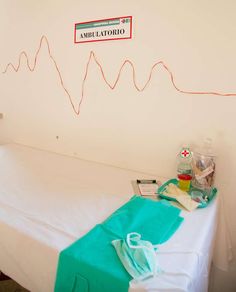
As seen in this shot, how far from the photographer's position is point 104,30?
1.37 m

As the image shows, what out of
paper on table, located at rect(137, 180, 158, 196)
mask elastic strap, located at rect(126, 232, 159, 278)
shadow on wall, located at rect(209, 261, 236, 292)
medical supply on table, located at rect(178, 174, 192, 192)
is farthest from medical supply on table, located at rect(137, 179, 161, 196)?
shadow on wall, located at rect(209, 261, 236, 292)

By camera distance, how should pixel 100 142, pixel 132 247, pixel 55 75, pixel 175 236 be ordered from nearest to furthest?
1. pixel 132 247
2. pixel 175 236
3. pixel 100 142
4. pixel 55 75

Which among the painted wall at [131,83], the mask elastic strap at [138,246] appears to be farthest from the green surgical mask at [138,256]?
the painted wall at [131,83]

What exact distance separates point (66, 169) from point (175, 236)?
81 centimetres

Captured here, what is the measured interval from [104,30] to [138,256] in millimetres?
1212

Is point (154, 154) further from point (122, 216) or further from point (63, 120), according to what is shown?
point (63, 120)

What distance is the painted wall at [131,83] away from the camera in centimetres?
113

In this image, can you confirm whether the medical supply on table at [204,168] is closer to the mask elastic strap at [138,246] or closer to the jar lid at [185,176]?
the jar lid at [185,176]

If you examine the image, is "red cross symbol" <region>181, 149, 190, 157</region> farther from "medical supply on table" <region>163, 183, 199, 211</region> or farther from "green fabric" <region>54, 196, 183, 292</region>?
"green fabric" <region>54, 196, 183, 292</region>

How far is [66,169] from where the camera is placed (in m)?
1.44

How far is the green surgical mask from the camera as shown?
658 mm

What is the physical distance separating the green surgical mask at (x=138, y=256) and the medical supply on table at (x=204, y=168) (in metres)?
0.51

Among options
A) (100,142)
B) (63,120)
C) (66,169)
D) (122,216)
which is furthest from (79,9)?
(122,216)

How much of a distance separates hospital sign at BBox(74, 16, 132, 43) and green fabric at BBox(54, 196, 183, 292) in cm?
95
